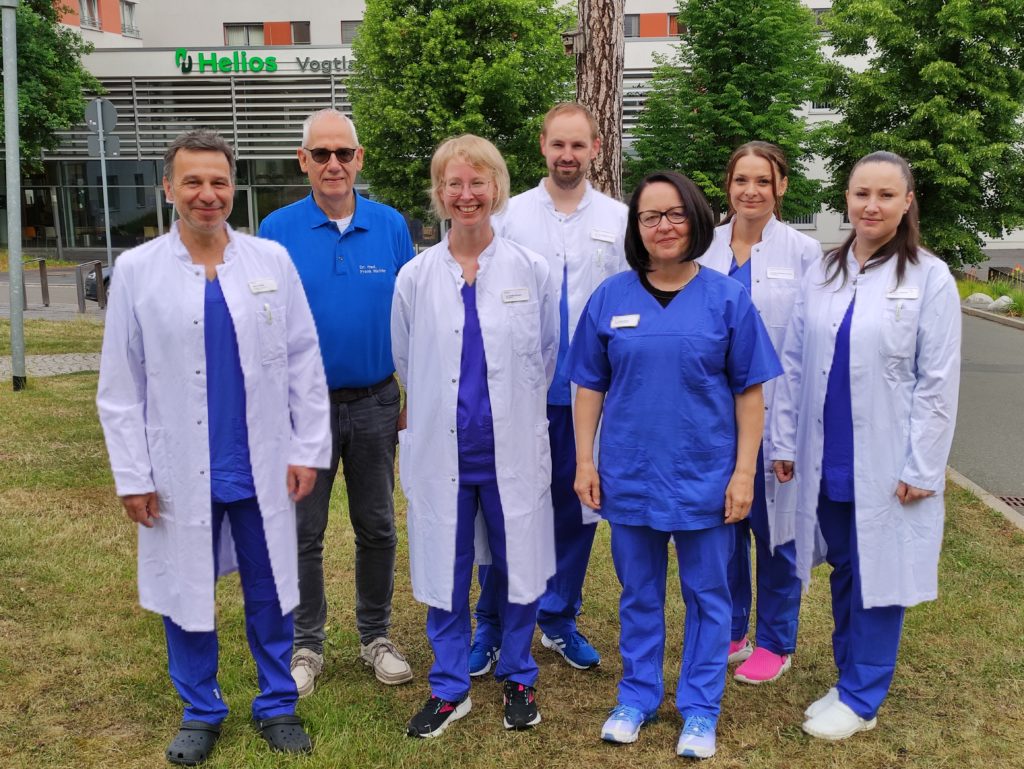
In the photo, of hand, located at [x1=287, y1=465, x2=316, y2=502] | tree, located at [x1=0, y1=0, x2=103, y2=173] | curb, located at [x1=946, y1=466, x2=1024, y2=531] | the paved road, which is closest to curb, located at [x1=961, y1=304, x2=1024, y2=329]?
the paved road

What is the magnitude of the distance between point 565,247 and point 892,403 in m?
1.46

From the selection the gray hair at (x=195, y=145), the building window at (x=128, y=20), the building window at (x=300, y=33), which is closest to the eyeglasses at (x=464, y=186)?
the gray hair at (x=195, y=145)

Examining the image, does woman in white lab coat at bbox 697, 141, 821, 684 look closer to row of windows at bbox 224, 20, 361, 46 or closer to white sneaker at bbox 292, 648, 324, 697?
white sneaker at bbox 292, 648, 324, 697

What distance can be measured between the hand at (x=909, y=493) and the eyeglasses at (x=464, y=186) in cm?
189

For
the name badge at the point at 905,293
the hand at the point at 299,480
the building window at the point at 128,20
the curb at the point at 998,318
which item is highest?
the building window at the point at 128,20

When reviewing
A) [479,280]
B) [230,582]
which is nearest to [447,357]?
[479,280]

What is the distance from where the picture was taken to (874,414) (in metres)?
3.43

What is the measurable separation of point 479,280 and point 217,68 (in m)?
31.7

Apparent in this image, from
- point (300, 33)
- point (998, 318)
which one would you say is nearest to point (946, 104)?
point (998, 318)

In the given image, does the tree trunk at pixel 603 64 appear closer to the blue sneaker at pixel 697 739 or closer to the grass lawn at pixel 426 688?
the grass lawn at pixel 426 688

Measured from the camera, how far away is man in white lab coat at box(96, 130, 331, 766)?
315cm

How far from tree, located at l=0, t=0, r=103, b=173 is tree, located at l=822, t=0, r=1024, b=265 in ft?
76.1

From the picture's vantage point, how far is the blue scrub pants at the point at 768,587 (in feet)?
13.2

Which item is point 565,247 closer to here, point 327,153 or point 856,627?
point 327,153
